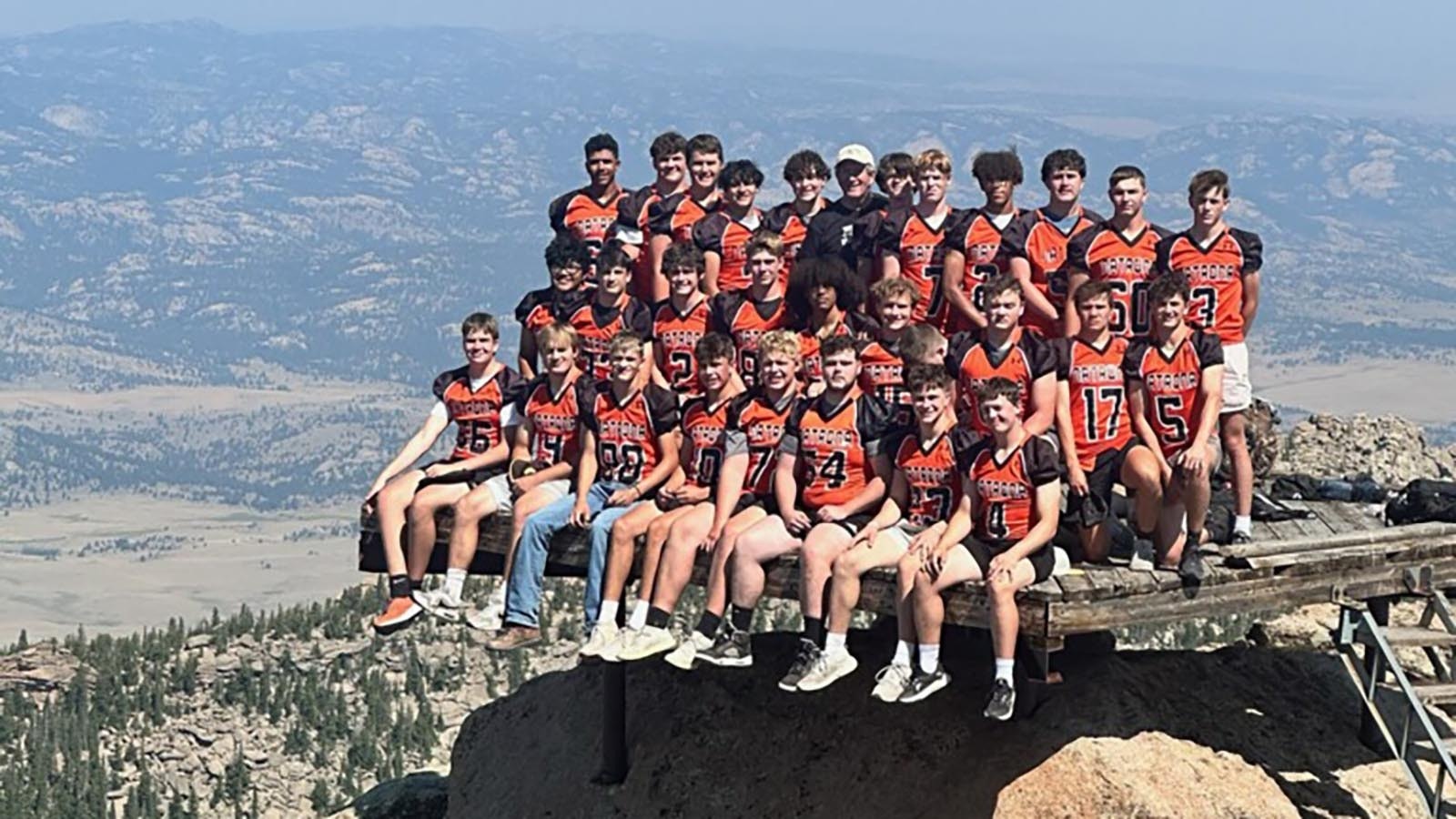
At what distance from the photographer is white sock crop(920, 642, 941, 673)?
13.5 meters

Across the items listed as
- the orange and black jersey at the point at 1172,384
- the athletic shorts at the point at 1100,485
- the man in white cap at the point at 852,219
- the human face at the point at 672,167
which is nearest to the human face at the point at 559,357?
the man in white cap at the point at 852,219

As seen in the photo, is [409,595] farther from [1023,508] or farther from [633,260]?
[1023,508]

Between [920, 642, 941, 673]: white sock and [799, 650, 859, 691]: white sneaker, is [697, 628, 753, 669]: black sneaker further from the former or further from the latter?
[920, 642, 941, 673]: white sock

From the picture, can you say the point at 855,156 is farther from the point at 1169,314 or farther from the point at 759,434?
the point at 1169,314

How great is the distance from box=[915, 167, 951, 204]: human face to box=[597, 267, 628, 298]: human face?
118 inches

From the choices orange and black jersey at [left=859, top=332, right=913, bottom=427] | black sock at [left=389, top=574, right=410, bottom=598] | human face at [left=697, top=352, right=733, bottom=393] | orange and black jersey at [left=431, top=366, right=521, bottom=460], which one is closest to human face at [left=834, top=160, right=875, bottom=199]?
orange and black jersey at [left=859, top=332, right=913, bottom=427]

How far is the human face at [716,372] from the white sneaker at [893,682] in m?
3.01

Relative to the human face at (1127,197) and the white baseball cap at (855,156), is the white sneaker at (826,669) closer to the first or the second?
the human face at (1127,197)

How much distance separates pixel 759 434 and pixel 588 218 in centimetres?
522

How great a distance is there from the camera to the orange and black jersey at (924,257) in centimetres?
1683

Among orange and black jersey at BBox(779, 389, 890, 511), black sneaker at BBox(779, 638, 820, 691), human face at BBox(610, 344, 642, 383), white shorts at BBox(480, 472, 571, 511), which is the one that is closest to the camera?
black sneaker at BBox(779, 638, 820, 691)

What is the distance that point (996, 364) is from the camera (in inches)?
570

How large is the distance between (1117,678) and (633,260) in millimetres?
6653

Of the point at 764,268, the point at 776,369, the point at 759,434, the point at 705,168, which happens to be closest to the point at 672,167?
the point at 705,168
